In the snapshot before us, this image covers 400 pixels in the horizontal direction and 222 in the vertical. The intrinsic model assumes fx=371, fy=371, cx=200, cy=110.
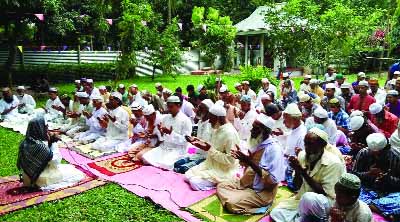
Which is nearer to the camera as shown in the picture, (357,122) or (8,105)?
(357,122)

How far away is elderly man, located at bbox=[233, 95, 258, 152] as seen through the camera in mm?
7835

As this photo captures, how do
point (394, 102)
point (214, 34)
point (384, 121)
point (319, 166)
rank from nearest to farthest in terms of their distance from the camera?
point (319, 166) → point (384, 121) → point (394, 102) → point (214, 34)

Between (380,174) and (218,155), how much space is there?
7.25 ft

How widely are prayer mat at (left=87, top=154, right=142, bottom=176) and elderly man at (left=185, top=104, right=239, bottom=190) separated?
1.40m

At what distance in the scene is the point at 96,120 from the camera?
8.27 metres

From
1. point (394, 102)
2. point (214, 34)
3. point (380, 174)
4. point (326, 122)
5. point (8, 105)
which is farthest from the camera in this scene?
point (214, 34)

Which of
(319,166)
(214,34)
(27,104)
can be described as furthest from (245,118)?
(214,34)

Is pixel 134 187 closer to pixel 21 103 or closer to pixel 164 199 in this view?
pixel 164 199

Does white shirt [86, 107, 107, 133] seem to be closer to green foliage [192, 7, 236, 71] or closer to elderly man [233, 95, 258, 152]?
elderly man [233, 95, 258, 152]

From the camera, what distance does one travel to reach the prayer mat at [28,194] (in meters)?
5.07

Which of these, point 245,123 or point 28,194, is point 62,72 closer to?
point 245,123

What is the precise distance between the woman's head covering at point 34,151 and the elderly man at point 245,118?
395cm

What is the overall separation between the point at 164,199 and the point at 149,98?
17.2ft

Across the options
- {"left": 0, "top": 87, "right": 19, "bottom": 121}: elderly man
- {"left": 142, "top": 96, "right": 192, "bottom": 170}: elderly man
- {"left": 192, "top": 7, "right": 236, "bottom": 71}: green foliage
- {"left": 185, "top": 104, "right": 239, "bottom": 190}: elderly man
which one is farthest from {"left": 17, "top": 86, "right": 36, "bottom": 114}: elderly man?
{"left": 192, "top": 7, "right": 236, "bottom": 71}: green foliage
